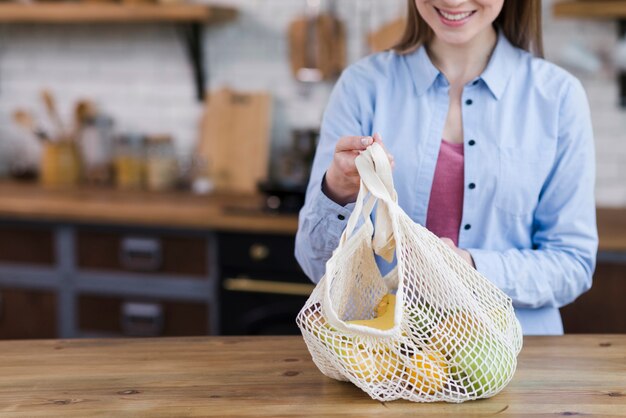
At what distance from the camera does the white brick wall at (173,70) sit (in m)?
3.57

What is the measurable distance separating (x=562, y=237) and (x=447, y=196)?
0.24 metres

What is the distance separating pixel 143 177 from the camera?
403cm

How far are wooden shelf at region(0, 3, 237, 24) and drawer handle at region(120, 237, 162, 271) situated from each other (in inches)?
36.6

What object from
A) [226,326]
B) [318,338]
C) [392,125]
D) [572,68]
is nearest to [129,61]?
[226,326]

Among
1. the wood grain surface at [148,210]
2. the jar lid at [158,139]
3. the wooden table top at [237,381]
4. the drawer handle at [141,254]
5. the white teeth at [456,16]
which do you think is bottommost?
the drawer handle at [141,254]

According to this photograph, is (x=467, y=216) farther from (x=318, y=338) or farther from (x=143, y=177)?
(x=143, y=177)

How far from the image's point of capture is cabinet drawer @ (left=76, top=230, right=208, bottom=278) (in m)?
3.36

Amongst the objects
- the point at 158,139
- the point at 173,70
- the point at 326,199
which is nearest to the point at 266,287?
the point at 158,139

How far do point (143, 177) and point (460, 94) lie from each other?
7.85ft

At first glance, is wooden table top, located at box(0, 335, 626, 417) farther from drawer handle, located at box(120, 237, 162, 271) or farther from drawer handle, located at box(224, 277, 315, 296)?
drawer handle, located at box(120, 237, 162, 271)

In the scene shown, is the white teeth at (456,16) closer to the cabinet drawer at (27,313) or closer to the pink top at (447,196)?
the pink top at (447,196)

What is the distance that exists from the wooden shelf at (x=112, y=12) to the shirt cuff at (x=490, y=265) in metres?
2.24

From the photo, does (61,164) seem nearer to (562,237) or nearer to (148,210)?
(148,210)

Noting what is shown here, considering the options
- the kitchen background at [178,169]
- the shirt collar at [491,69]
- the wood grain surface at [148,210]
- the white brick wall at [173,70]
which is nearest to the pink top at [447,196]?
the shirt collar at [491,69]
